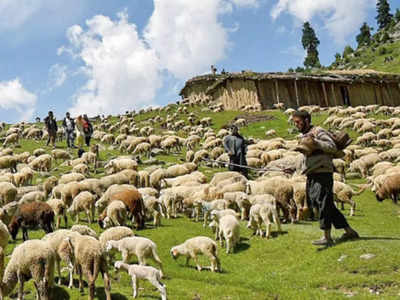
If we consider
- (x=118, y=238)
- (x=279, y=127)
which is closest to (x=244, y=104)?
(x=279, y=127)

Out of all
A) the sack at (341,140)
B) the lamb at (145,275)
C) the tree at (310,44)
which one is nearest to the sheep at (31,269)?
the lamb at (145,275)

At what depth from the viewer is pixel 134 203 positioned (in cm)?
1434

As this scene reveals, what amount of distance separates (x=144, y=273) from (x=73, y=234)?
1904 mm

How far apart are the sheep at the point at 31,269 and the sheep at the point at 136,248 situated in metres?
1.90

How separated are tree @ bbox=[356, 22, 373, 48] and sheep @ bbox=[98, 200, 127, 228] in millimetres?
106867

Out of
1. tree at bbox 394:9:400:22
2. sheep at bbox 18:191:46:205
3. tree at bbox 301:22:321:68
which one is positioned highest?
tree at bbox 394:9:400:22

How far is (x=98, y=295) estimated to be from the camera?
8.58 meters

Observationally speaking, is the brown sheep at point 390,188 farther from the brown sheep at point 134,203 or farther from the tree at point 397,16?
the tree at point 397,16

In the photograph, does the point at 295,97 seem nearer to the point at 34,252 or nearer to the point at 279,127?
the point at 279,127

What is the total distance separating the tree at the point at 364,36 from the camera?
108m

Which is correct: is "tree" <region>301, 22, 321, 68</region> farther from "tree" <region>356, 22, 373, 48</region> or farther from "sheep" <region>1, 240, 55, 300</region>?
"sheep" <region>1, 240, 55, 300</region>

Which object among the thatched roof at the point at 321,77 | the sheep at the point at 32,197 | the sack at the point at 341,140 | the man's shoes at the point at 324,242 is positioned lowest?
the man's shoes at the point at 324,242

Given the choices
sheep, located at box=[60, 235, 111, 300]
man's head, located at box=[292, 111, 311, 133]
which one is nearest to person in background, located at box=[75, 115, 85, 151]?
sheep, located at box=[60, 235, 111, 300]

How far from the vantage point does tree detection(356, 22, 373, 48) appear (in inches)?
4257
